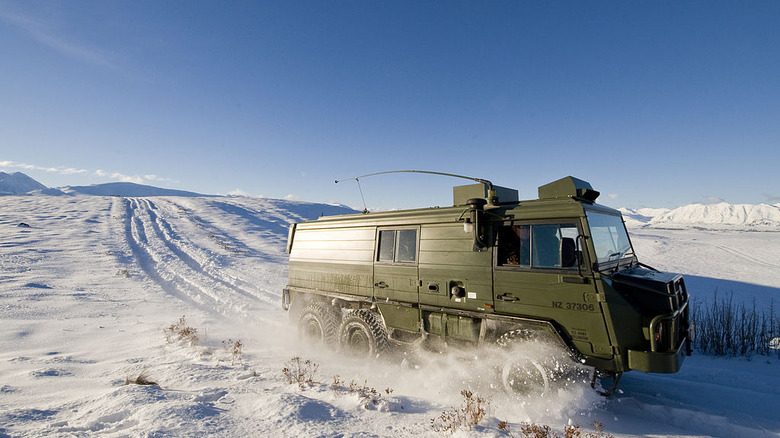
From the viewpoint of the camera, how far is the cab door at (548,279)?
176 inches

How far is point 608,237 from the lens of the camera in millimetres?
5238

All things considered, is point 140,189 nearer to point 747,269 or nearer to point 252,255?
point 252,255

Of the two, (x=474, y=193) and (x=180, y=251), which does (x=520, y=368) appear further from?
(x=180, y=251)

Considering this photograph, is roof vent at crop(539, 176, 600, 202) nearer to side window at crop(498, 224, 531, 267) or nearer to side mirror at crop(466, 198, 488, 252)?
side window at crop(498, 224, 531, 267)

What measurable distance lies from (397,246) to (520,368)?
3072 mm

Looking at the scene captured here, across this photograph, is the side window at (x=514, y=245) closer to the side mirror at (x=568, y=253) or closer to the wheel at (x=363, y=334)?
the side mirror at (x=568, y=253)

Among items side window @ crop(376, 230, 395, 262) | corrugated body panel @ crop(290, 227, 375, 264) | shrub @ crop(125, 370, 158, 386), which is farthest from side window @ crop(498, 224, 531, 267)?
shrub @ crop(125, 370, 158, 386)

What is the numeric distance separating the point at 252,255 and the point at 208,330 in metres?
11.9

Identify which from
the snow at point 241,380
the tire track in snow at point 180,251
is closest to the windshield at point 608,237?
the snow at point 241,380

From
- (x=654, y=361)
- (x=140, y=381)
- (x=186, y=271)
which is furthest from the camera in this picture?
(x=186, y=271)

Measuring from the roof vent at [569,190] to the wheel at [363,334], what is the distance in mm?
4080

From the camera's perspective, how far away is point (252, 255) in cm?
2002

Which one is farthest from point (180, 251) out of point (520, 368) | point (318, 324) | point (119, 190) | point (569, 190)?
point (119, 190)

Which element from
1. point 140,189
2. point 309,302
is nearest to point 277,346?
point 309,302
